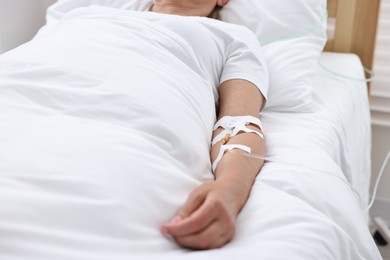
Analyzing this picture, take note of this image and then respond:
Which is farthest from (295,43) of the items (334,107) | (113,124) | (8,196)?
(8,196)

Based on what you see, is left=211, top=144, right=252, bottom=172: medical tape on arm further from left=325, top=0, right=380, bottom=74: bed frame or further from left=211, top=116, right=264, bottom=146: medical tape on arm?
left=325, top=0, right=380, bottom=74: bed frame

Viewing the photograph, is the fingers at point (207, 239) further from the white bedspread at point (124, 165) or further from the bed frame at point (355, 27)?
the bed frame at point (355, 27)

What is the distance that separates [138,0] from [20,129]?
868 millimetres

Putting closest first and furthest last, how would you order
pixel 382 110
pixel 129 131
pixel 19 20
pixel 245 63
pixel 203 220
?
pixel 203 220 → pixel 129 131 → pixel 245 63 → pixel 382 110 → pixel 19 20

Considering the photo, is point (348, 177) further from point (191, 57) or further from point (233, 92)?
point (191, 57)

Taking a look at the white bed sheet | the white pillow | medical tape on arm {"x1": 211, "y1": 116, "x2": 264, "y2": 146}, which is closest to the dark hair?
the white pillow

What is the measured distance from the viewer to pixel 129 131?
83 cm


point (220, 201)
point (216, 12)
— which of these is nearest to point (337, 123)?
point (216, 12)

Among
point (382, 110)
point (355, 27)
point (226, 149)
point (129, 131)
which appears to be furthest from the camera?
point (382, 110)

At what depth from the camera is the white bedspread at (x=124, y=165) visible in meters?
0.64

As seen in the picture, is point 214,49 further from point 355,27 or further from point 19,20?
point 19,20

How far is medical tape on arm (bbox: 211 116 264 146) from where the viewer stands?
3.33ft

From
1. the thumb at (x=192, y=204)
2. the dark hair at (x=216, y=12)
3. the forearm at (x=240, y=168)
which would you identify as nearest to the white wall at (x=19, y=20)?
the dark hair at (x=216, y=12)

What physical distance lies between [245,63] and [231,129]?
236 mm
